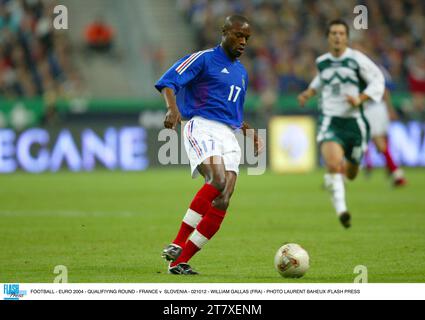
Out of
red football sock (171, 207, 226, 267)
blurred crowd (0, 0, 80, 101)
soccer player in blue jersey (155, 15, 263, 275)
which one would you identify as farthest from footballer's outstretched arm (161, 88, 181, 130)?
blurred crowd (0, 0, 80, 101)

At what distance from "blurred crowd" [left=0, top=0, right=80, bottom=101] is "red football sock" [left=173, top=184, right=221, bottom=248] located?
16.1 meters

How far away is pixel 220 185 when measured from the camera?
8.77 meters

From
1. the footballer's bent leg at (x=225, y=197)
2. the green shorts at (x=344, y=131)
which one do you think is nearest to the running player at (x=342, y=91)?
the green shorts at (x=344, y=131)

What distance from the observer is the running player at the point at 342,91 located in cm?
1252

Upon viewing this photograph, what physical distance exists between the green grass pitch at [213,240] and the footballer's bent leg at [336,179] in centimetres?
26

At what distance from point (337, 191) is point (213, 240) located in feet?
5.44

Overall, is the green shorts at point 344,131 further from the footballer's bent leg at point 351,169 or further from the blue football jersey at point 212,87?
the blue football jersey at point 212,87

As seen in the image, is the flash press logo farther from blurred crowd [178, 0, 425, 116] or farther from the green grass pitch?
blurred crowd [178, 0, 425, 116]

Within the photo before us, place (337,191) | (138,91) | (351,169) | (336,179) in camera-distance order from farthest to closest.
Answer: (138,91) < (351,169) < (336,179) < (337,191)

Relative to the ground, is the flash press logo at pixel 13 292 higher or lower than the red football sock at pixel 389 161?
lower

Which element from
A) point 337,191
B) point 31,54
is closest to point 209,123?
point 337,191

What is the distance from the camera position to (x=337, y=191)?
12125 mm

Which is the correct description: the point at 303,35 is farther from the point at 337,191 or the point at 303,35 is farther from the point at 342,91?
Answer: the point at 337,191
